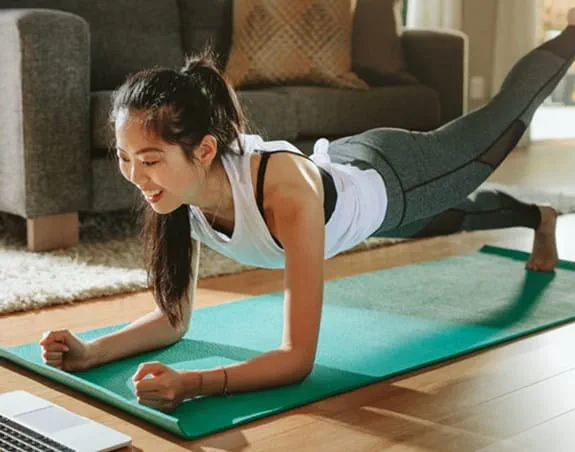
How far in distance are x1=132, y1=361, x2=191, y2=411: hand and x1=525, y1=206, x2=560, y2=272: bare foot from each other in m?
1.36

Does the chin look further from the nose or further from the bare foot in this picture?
the bare foot

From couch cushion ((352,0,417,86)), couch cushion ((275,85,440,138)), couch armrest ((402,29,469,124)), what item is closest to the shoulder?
couch cushion ((275,85,440,138))

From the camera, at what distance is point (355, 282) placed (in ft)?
8.04

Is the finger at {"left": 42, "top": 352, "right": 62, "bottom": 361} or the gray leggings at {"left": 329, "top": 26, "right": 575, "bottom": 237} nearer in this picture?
the finger at {"left": 42, "top": 352, "right": 62, "bottom": 361}

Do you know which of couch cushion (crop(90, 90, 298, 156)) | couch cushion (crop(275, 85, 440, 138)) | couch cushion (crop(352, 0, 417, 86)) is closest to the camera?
couch cushion (crop(90, 90, 298, 156))

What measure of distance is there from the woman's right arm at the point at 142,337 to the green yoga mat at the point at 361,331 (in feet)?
0.06

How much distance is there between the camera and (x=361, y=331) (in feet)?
6.61

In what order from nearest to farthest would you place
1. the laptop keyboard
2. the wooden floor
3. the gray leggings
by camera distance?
the laptop keyboard, the wooden floor, the gray leggings

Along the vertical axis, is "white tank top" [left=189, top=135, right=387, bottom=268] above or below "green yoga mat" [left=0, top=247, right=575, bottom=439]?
above

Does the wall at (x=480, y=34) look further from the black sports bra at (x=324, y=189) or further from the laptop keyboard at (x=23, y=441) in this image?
the laptop keyboard at (x=23, y=441)

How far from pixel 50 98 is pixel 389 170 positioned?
114 cm

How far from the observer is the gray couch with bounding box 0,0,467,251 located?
2.70 meters

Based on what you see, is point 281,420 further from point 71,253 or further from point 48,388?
point 71,253

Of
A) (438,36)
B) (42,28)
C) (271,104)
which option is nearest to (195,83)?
(42,28)
